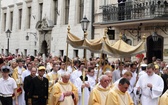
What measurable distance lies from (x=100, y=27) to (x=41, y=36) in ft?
26.2

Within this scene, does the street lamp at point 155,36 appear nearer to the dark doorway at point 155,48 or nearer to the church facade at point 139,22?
the church facade at point 139,22

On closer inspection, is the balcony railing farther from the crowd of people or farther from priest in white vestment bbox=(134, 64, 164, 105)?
priest in white vestment bbox=(134, 64, 164, 105)

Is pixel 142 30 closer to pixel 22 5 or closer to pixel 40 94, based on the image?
pixel 40 94

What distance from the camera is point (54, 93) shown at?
37.0 feet

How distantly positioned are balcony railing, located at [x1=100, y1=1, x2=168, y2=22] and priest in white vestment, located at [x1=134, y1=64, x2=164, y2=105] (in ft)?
30.4

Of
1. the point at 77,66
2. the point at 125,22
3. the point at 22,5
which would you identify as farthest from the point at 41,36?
the point at 77,66

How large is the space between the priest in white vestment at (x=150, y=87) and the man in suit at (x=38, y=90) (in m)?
2.92

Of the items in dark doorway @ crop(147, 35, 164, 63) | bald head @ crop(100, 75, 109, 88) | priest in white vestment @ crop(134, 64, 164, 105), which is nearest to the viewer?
bald head @ crop(100, 75, 109, 88)

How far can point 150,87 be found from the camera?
13.0 m

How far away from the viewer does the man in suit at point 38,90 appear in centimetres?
1221

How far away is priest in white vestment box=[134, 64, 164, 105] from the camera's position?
1302 cm

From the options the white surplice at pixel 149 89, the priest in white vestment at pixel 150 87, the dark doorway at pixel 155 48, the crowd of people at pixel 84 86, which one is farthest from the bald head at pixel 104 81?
the dark doorway at pixel 155 48

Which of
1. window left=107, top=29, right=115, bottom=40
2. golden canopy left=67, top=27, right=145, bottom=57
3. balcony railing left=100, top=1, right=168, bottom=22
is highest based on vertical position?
balcony railing left=100, top=1, right=168, bottom=22

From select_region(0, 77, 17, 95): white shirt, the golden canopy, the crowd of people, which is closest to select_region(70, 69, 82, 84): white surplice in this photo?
the crowd of people
